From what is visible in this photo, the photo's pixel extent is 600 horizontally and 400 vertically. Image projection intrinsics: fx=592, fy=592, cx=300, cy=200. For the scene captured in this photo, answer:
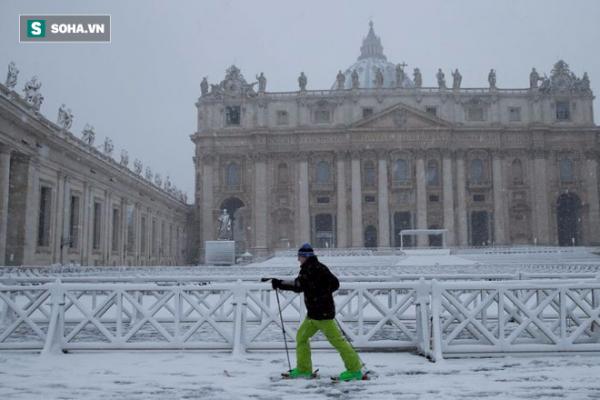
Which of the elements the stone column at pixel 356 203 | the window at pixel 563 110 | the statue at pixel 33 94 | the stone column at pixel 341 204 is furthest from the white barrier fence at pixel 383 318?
the window at pixel 563 110

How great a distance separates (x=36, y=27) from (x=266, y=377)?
10.4m

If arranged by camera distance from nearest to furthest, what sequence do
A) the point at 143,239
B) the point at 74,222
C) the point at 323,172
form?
the point at 74,222 < the point at 143,239 < the point at 323,172

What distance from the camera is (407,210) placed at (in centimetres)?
6794

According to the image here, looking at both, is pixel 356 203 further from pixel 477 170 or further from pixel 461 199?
pixel 477 170

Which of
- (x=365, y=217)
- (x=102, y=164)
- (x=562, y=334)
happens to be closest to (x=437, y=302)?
(x=562, y=334)

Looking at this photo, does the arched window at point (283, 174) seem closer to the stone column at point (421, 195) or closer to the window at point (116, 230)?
the stone column at point (421, 195)

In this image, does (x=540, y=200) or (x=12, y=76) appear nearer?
(x=12, y=76)

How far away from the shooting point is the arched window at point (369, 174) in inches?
2702

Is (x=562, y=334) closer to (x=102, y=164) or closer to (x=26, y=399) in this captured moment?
(x=26, y=399)

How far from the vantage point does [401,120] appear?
2645 inches

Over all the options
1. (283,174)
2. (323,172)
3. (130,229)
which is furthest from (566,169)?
(130,229)

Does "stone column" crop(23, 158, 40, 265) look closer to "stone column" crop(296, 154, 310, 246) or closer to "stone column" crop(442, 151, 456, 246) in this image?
"stone column" crop(296, 154, 310, 246)

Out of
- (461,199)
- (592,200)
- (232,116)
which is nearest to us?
(461,199)

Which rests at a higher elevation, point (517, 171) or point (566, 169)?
point (566, 169)
